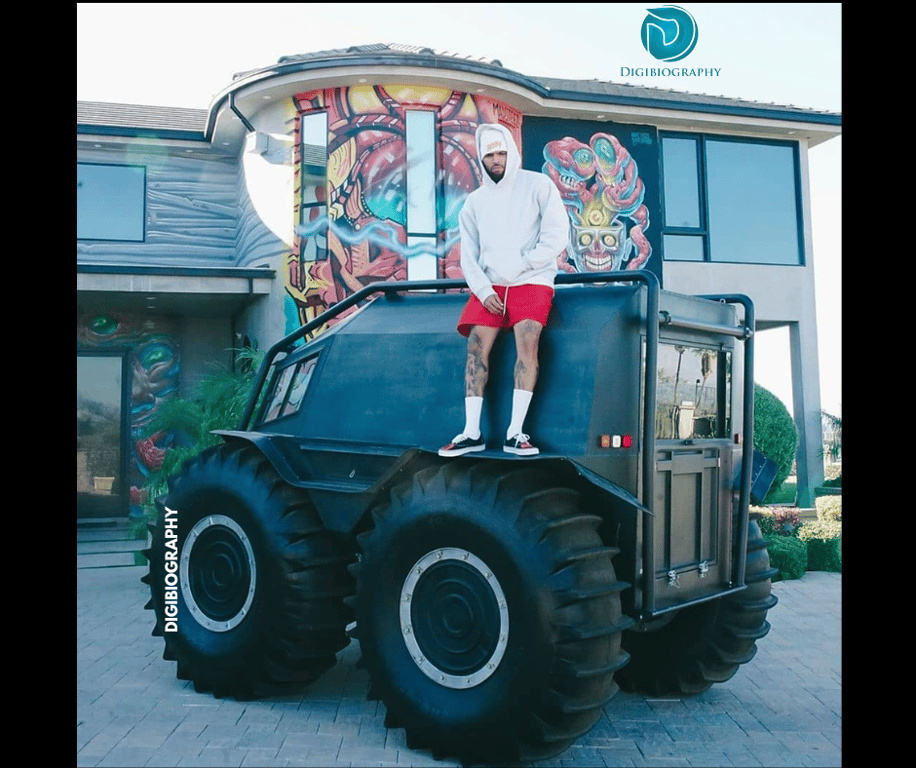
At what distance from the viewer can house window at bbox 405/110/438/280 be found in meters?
10.3

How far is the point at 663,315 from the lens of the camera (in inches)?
180

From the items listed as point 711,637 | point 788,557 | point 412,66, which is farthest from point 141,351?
point 711,637

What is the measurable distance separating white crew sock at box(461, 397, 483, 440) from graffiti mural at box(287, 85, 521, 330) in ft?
19.2

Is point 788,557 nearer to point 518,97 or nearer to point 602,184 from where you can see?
point 602,184

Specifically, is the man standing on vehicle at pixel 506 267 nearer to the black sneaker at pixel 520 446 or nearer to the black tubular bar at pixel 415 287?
the black sneaker at pixel 520 446

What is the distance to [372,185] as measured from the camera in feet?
34.5

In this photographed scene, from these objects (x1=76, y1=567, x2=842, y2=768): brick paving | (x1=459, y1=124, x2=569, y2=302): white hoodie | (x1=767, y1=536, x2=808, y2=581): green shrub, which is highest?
(x1=459, y1=124, x2=569, y2=302): white hoodie

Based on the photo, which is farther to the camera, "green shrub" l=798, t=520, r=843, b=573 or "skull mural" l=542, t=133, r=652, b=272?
"skull mural" l=542, t=133, r=652, b=272

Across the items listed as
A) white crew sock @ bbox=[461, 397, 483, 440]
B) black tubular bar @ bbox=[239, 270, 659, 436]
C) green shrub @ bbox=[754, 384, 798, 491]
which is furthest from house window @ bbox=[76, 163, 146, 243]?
green shrub @ bbox=[754, 384, 798, 491]

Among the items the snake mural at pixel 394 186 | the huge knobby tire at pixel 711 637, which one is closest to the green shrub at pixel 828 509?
the snake mural at pixel 394 186

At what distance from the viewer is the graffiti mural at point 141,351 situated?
11.6 m

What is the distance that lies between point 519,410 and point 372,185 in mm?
6691

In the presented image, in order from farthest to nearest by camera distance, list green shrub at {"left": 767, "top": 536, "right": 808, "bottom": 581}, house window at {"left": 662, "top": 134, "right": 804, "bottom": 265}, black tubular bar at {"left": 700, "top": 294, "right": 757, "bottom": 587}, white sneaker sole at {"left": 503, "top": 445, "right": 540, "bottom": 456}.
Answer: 1. house window at {"left": 662, "top": 134, "right": 804, "bottom": 265}
2. green shrub at {"left": 767, "top": 536, "right": 808, "bottom": 581}
3. black tubular bar at {"left": 700, "top": 294, "right": 757, "bottom": 587}
4. white sneaker sole at {"left": 503, "top": 445, "right": 540, "bottom": 456}

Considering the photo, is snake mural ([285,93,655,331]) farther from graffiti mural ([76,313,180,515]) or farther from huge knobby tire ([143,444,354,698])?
huge knobby tire ([143,444,354,698])
